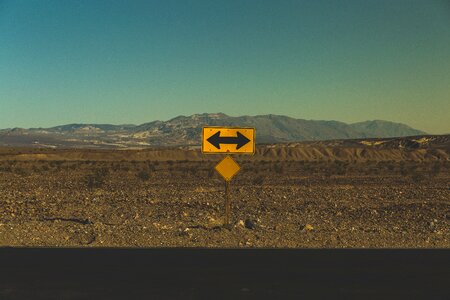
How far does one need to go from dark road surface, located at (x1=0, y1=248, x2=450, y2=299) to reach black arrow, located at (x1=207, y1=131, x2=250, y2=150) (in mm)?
4169

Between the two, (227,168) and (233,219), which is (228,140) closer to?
(227,168)

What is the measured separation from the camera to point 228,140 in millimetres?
13648

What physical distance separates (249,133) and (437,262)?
6.17 meters

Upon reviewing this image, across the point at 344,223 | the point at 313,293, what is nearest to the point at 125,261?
the point at 313,293

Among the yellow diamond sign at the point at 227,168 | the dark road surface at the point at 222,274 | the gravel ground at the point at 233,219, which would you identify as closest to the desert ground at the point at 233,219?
the gravel ground at the point at 233,219

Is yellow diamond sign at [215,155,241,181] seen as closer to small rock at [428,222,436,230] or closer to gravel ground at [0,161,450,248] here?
gravel ground at [0,161,450,248]

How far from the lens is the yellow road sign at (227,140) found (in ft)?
44.7

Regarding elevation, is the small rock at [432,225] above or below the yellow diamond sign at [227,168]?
below

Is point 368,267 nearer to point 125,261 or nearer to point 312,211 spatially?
point 125,261

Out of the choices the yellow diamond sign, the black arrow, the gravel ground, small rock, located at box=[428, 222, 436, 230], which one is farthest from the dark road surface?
small rock, located at box=[428, 222, 436, 230]

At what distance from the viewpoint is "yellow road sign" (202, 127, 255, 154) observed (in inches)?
536

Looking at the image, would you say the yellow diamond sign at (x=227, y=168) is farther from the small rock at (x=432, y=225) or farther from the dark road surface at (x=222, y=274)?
the small rock at (x=432, y=225)

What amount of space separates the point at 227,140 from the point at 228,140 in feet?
0.08

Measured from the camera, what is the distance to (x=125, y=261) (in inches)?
350
